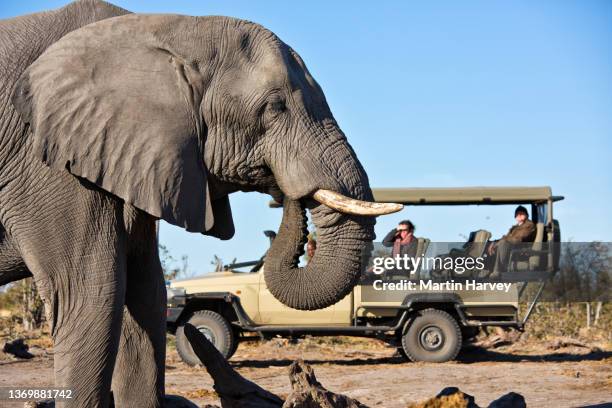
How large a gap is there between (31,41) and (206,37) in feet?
3.33

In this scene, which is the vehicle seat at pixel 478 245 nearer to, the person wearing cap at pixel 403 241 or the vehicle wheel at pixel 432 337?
the person wearing cap at pixel 403 241

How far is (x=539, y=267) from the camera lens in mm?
15250

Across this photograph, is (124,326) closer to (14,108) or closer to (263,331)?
(14,108)

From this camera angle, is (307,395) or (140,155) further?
(307,395)

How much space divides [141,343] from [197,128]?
1.50 m

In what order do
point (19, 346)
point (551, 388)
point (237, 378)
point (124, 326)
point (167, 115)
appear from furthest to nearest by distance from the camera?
point (19, 346) → point (551, 388) → point (237, 378) → point (124, 326) → point (167, 115)

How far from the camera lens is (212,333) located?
14.7 m

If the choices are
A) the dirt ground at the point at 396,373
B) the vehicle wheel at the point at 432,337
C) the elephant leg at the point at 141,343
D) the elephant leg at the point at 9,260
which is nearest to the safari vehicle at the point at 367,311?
the vehicle wheel at the point at 432,337

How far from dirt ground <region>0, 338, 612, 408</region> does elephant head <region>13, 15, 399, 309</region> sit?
3709 mm

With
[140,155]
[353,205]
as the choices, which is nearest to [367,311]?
[353,205]

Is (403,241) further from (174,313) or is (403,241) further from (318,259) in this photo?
(318,259)

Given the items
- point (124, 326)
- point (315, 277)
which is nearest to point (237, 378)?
point (124, 326)

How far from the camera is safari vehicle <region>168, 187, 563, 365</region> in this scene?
14.7 metres

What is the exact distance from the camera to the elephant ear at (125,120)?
5.33m
